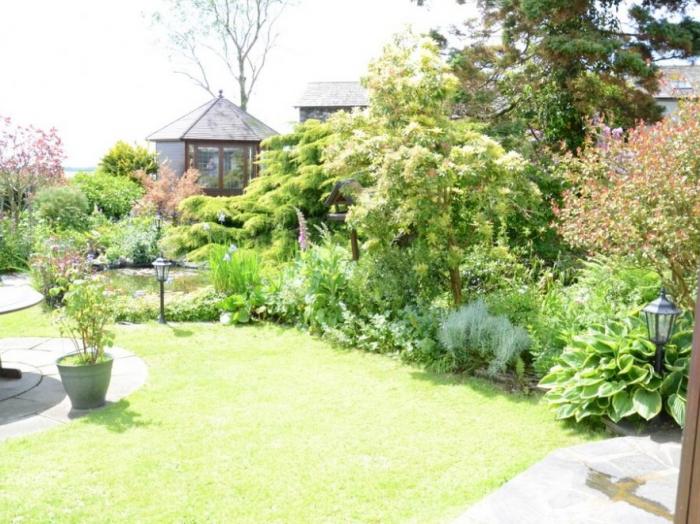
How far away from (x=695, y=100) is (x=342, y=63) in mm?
25934

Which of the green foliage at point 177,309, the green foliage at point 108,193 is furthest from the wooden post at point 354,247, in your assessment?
the green foliage at point 108,193

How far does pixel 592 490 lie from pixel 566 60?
24.3 feet

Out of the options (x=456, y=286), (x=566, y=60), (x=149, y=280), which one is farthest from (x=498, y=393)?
(x=149, y=280)

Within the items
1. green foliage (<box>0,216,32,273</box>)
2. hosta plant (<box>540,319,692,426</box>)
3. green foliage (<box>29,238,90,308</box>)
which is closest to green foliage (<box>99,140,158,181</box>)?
green foliage (<box>0,216,32,273</box>)

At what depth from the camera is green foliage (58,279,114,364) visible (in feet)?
15.2

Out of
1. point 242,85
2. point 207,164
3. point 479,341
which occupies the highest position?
point 242,85

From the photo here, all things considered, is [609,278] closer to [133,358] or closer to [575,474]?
[575,474]

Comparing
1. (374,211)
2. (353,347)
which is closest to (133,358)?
(353,347)

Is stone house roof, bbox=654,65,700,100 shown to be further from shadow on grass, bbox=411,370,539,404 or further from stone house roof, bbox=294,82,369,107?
stone house roof, bbox=294,82,369,107

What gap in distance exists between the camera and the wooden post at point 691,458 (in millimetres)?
1222

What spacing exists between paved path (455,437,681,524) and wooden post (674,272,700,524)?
1722mm

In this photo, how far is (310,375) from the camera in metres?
5.73

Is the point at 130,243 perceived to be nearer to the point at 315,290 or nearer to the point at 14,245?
the point at 14,245

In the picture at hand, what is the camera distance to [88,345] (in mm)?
4832
